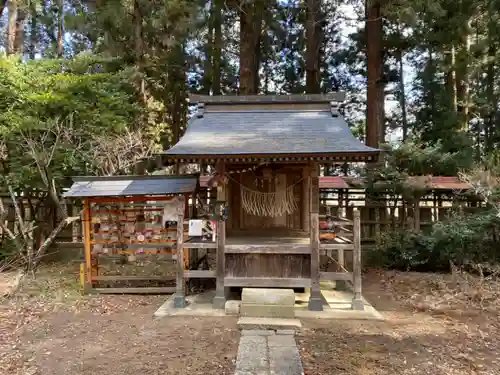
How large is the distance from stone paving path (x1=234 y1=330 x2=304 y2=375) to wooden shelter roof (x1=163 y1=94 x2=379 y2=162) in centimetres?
305

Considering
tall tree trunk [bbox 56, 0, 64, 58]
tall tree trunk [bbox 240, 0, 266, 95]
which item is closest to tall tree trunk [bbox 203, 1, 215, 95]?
tall tree trunk [bbox 240, 0, 266, 95]

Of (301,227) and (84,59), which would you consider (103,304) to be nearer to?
(301,227)

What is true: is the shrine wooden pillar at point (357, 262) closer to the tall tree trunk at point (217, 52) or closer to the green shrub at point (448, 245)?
the green shrub at point (448, 245)

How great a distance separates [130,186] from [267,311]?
4092 millimetres

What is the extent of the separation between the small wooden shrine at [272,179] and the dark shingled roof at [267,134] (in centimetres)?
2

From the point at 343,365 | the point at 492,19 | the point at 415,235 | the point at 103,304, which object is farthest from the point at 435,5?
the point at 103,304

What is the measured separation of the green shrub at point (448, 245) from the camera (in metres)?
9.70

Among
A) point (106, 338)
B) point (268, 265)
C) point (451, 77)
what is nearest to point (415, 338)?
point (268, 265)

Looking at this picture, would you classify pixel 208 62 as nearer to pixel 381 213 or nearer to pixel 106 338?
pixel 381 213

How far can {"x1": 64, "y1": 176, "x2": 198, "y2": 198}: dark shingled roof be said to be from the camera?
26.0 feet

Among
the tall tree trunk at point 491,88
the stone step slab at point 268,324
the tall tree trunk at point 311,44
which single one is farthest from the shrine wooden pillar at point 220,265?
the tall tree trunk at point 491,88

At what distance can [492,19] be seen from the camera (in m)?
14.1

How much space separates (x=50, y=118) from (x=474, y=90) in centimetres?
1935

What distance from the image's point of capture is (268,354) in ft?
16.8
